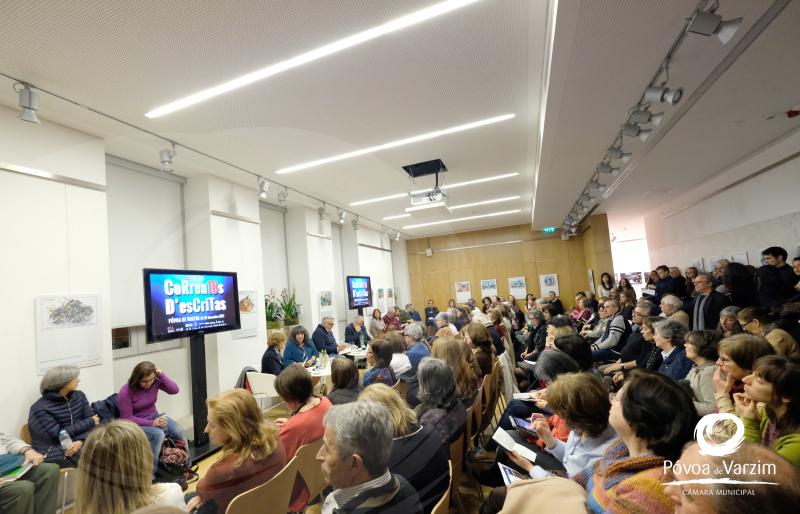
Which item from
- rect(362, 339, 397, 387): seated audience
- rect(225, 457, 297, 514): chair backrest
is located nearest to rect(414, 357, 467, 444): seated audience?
rect(225, 457, 297, 514): chair backrest

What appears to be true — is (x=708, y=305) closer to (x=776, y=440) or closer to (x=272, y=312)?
(x=776, y=440)

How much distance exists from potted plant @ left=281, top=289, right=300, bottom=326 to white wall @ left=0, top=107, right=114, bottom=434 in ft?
10.1

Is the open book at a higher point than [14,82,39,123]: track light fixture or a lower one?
lower

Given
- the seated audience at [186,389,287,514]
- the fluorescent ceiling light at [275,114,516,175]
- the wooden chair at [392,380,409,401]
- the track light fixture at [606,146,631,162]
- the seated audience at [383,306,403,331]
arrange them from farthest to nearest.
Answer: the seated audience at [383,306,403,331]
the track light fixture at [606,146,631,162]
the fluorescent ceiling light at [275,114,516,175]
the wooden chair at [392,380,409,401]
the seated audience at [186,389,287,514]

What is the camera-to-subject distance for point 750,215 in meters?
6.09

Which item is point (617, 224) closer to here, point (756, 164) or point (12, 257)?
point (756, 164)

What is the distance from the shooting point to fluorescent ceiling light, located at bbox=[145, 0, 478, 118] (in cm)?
232

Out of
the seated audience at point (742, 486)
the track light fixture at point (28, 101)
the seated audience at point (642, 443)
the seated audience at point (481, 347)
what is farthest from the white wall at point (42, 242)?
the seated audience at point (742, 486)

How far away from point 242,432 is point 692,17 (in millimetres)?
3392

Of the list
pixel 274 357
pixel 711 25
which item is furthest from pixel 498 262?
pixel 711 25

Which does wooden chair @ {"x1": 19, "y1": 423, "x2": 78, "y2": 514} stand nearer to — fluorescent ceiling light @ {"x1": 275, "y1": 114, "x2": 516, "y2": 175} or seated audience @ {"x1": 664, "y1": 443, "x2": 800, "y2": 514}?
fluorescent ceiling light @ {"x1": 275, "y1": 114, "x2": 516, "y2": 175}

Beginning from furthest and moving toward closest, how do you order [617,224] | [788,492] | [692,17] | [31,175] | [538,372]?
[617,224]
[31,175]
[538,372]
[692,17]
[788,492]

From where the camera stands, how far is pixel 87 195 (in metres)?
3.55

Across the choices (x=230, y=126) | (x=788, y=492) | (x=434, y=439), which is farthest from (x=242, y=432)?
(x=230, y=126)
